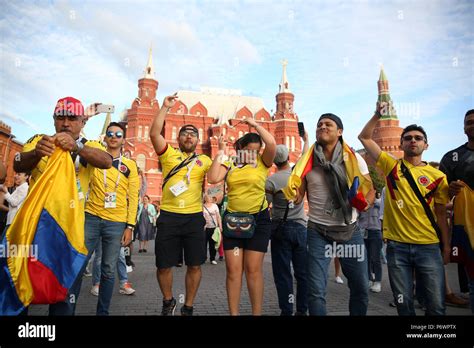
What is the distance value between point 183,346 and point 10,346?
4.44ft

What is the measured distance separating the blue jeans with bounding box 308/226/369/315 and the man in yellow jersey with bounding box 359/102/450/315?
35 centimetres

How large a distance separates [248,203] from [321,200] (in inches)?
31.7

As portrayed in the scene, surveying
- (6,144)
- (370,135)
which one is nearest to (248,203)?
(370,135)

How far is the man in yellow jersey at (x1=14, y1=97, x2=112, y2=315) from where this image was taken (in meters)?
2.46

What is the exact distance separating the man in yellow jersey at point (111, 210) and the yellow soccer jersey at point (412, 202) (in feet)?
9.81

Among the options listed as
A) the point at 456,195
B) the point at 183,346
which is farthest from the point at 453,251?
the point at 183,346

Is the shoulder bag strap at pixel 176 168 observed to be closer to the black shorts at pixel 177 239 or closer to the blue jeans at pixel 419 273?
the black shorts at pixel 177 239

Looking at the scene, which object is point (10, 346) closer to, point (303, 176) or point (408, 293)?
point (303, 176)

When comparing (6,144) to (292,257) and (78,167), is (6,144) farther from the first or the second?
(292,257)

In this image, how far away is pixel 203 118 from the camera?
50.5 metres

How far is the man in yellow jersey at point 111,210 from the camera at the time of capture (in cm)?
354

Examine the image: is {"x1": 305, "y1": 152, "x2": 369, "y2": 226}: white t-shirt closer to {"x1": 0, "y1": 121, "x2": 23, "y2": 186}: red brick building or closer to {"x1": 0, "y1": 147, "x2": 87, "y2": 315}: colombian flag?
{"x1": 0, "y1": 147, "x2": 87, "y2": 315}: colombian flag

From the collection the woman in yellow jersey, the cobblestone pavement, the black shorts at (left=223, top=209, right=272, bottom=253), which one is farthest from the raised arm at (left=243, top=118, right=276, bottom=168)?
the cobblestone pavement

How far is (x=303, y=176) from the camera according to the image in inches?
121
